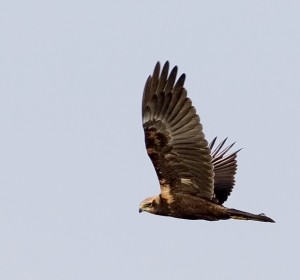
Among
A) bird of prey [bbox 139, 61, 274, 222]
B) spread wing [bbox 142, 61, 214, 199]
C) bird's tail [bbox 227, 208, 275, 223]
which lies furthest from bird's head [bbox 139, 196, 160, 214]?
bird's tail [bbox 227, 208, 275, 223]

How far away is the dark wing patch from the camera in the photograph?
19.2m

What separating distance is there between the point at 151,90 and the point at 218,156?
3.93m

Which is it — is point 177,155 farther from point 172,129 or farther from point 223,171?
point 223,171

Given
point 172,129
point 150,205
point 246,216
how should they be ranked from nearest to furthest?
point 172,129 < point 246,216 < point 150,205

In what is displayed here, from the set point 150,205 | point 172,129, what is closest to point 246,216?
point 150,205

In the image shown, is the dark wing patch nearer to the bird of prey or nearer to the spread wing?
the bird of prey

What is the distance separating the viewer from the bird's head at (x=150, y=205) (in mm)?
17906

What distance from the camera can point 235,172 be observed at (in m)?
19.9

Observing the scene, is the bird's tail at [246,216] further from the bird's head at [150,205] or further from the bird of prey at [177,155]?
the bird's head at [150,205]

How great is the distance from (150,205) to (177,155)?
129cm

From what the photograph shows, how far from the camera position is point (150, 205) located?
18016 millimetres

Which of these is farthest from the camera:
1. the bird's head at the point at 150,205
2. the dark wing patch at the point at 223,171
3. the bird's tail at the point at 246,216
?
the dark wing patch at the point at 223,171

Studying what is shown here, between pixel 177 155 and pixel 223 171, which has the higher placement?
pixel 223 171

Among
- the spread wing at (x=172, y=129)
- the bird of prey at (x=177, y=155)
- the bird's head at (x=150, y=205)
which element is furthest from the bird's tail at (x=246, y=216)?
the bird's head at (x=150, y=205)
